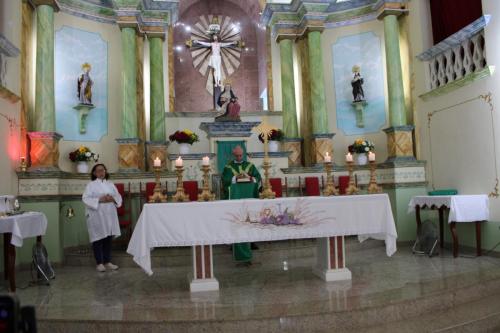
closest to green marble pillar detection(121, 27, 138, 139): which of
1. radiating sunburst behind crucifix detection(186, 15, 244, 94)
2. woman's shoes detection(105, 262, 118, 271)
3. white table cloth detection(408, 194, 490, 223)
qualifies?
radiating sunburst behind crucifix detection(186, 15, 244, 94)

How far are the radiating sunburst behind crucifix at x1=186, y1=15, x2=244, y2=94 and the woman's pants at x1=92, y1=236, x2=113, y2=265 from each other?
6.68 metres

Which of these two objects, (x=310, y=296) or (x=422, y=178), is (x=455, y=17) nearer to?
(x=422, y=178)

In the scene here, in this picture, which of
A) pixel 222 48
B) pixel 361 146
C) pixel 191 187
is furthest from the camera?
pixel 222 48

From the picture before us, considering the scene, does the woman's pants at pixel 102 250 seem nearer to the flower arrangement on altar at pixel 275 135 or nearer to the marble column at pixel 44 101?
the marble column at pixel 44 101

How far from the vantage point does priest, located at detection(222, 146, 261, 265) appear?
257 inches

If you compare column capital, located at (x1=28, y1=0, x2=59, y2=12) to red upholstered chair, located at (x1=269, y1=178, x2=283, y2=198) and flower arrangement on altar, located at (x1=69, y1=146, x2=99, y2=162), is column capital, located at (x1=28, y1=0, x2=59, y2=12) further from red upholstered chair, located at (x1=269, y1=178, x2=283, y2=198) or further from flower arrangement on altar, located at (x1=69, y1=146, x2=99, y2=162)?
red upholstered chair, located at (x1=269, y1=178, x2=283, y2=198)

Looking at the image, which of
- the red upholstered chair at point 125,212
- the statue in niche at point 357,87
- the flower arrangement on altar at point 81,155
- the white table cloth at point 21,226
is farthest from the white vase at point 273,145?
the white table cloth at point 21,226

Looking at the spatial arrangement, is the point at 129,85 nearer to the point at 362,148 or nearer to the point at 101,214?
the point at 101,214

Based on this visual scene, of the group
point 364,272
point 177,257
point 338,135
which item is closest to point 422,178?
point 338,135

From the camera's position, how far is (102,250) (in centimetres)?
716

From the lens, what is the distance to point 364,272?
6.11 meters

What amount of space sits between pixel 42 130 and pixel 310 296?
5899 mm

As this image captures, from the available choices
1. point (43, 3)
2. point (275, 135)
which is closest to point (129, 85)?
point (43, 3)

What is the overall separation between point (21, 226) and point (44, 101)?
11.3ft
